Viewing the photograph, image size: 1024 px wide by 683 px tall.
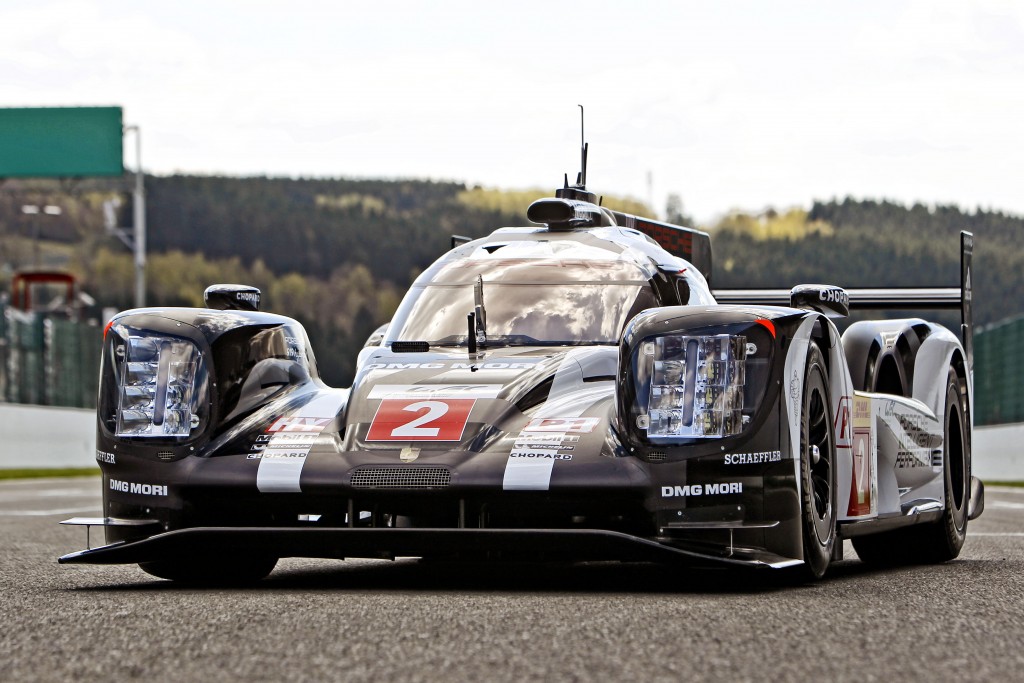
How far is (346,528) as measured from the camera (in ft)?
19.6

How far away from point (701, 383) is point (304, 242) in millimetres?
66340

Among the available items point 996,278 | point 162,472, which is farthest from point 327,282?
point 162,472

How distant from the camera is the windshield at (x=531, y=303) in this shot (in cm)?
741

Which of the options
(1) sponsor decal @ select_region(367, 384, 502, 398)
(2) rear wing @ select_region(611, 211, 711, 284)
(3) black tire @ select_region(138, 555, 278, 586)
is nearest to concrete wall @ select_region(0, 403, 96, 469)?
(2) rear wing @ select_region(611, 211, 711, 284)

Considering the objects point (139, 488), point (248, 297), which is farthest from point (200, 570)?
point (248, 297)

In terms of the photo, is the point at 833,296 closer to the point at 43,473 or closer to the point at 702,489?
the point at 702,489

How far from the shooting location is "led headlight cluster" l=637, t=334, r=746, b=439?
6078mm

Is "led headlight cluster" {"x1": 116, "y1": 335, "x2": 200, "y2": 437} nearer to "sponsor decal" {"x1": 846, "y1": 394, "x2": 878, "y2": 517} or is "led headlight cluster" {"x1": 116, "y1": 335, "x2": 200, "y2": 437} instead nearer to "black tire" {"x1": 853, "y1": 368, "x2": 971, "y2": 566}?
"sponsor decal" {"x1": 846, "y1": 394, "x2": 878, "y2": 517}

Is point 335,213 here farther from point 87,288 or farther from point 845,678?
point 845,678

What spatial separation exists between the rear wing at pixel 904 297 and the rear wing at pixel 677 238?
229 mm

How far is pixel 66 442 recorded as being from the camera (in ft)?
103

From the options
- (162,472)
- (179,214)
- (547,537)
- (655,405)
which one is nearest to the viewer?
(547,537)

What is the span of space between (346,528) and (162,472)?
0.96m

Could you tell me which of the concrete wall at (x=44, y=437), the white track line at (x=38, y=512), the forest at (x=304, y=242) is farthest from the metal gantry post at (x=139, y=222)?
the white track line at (x=38, y=512)
